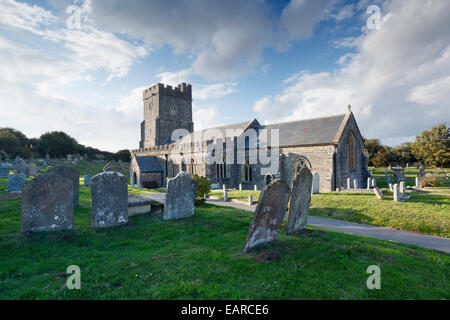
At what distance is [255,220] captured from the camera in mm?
5512

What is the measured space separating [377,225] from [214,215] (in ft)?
24.7

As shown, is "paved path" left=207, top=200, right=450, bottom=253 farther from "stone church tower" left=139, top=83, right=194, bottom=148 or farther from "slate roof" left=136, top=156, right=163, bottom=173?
"stone church tower" left=139, top=83, right=194, bottom=148

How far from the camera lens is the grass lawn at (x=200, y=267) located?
3795mm

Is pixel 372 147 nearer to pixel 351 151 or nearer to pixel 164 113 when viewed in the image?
pixel 351 151

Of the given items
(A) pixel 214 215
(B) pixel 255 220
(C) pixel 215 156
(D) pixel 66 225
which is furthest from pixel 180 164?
(B) pixel 255 220

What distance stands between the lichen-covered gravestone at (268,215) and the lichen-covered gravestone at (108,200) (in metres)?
4.67

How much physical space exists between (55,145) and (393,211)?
2502 inches

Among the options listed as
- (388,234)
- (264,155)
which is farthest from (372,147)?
(388,234)

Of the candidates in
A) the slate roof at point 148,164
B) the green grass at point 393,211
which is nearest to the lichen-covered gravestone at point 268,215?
the green grass at point 393,211

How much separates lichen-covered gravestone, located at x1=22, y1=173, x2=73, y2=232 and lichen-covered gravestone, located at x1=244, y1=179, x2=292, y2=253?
5.49 metres

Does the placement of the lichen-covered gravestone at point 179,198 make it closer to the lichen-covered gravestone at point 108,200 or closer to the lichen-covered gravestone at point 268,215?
the lichen-covered gravestone at point 108,200

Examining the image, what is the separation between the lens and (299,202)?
6977 mm

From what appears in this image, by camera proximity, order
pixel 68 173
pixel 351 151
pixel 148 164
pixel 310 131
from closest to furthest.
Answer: pixel 68 173
pixel 351 151
pixel 310 131
pixel 148 164
